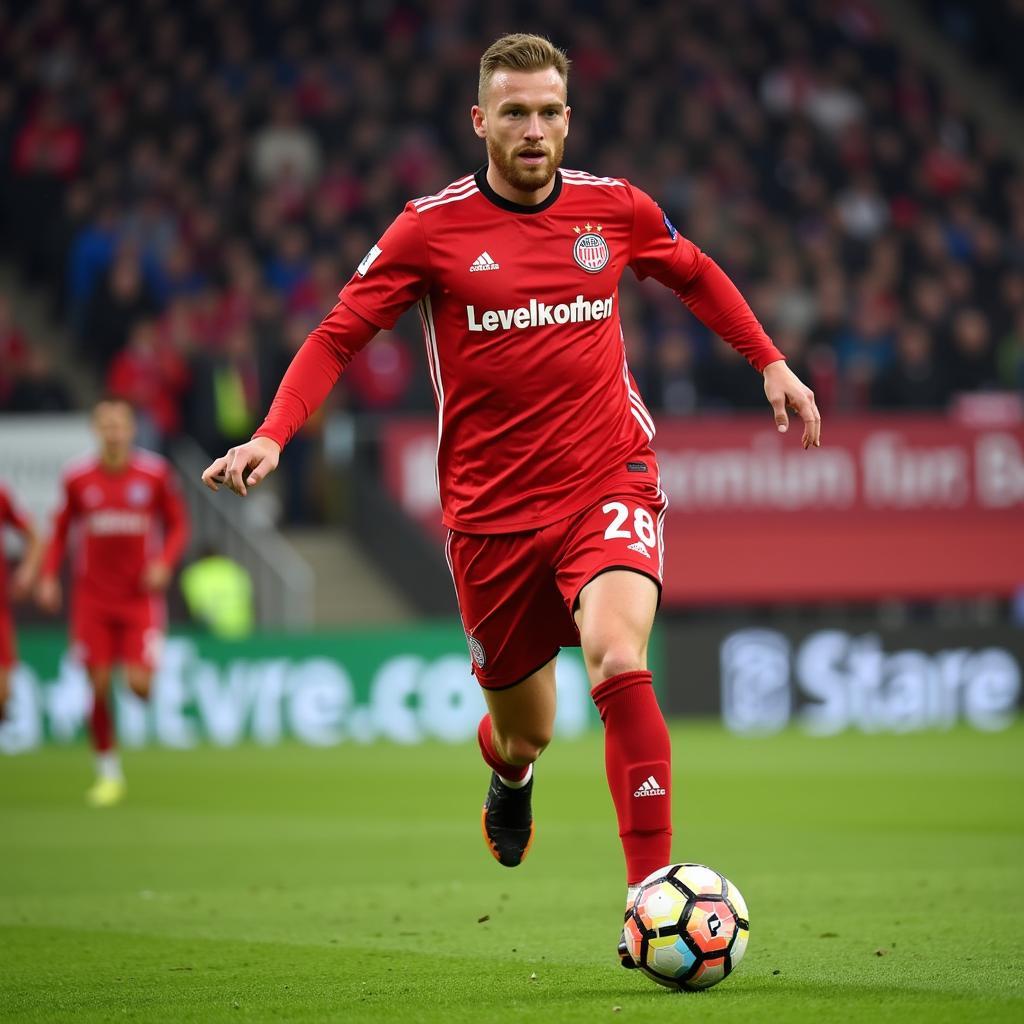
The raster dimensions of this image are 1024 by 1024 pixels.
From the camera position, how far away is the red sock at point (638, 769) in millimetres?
5574

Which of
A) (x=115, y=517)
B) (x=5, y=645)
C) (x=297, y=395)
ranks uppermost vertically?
(x=115, y=517)

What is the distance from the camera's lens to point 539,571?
246 inches

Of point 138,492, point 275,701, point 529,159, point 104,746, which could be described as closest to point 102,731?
point 104,746

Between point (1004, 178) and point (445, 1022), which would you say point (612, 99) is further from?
point (445, 1022)

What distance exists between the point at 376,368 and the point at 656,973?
1514 cm

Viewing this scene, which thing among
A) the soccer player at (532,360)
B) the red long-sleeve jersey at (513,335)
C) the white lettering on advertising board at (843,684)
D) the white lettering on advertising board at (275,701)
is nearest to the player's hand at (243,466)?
the soccer player at (532,360)

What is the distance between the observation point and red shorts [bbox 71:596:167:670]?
1388 centimetres

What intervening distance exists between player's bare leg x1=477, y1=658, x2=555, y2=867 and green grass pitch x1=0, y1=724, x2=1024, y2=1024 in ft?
1.04

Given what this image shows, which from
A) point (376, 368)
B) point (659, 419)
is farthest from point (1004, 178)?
point (376, 368)

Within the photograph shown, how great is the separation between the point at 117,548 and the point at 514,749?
7535 millimetres

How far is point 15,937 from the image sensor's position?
22.9 feet

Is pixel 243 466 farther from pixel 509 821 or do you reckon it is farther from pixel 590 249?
pixel 509 821

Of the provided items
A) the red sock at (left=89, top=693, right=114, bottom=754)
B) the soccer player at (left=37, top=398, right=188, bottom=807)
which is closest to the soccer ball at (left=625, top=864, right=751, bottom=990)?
the red sock at (left=89, top=693, right=114, bottom=754)

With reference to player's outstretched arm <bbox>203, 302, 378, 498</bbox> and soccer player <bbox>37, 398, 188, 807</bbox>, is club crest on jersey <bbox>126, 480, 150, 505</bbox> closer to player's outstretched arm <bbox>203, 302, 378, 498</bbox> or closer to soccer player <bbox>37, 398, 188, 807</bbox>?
soccer player <bbox>37, 398, 188, 807</bbox>
